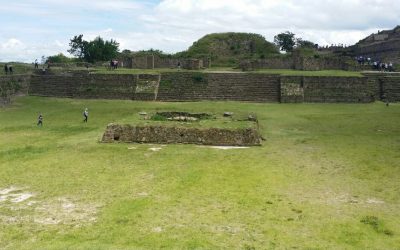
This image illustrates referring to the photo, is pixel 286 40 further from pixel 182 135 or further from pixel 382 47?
pixel 182 135

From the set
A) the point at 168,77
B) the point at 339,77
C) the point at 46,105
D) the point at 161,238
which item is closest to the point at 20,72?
the point at 46,105

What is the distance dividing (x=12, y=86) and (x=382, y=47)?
36895 mm

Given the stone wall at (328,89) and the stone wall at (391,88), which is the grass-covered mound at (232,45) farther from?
the stone wall at (391,88)

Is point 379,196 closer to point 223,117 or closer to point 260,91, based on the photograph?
point 223,117

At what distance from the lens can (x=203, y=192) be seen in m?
11.3

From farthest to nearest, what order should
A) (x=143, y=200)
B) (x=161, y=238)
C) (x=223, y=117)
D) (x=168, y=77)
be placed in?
1. (x=168, y=77)
2. (x=223, y=117)
3. (x=143, y=200)
4. (x=161, y=238)

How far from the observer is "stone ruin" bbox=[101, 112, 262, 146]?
1736cm

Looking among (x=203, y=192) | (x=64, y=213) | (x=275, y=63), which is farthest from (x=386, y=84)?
(x=64, y=213)

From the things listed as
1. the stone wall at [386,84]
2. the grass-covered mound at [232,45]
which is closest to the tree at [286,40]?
the grass-covered mound at [232,45]

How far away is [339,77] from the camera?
100 ft

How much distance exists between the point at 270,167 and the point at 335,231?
5082mm

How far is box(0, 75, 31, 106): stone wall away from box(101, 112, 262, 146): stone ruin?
14.1 m

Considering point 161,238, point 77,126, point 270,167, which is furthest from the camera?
point 77,126

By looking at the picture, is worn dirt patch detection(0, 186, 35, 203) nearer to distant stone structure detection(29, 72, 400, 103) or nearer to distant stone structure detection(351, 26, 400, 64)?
distant stone structure detection(29, 72, 400, 103)
